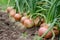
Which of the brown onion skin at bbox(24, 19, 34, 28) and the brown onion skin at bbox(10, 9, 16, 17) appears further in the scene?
the brown onion skin at bbox(10, 9, 16, 17)

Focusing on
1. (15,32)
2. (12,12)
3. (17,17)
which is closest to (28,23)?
(15,32)

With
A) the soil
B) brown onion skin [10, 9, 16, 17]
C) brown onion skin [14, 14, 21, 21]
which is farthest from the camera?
brown onion skin [10, 9, 16, 17]

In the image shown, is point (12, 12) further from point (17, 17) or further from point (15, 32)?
point (15, 32)

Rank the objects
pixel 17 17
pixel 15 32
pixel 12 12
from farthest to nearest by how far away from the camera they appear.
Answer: pixel 12 12 < pixel 17 17 < pixel 15 32

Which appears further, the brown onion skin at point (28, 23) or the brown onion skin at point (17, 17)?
the brown onion skin at point (17, 17)

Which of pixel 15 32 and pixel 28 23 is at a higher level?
pixel 28 23

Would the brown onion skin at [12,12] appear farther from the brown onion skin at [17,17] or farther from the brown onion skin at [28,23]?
the brown onion skin at [28,23]

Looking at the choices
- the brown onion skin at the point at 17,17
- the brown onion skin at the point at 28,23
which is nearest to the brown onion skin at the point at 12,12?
the brown onion skin at the point at 17,17

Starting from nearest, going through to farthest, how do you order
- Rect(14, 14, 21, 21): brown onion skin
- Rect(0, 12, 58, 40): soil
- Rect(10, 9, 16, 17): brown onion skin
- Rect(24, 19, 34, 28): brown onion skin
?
Rect(0, 12, 58, 40): soil → Rect(24, 19, 34, 28): brown onion skin → Rect(14, 14, 21, 21): brown onion skin → Rect(10, 9, 16, 17): brown onion skin

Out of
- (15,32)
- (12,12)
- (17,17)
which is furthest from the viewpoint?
(12,12)

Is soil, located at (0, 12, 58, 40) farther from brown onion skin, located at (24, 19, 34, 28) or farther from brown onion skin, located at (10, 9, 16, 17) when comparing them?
brown onion skin, located at (10, 9, 16, 17)

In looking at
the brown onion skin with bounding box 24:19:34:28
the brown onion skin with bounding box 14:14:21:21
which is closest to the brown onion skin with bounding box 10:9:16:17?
the brown onion skin with bounding box 14:14:21:21

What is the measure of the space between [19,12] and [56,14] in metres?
0.72

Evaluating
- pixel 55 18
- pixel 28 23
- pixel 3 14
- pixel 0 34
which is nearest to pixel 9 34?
pixel 0 34
